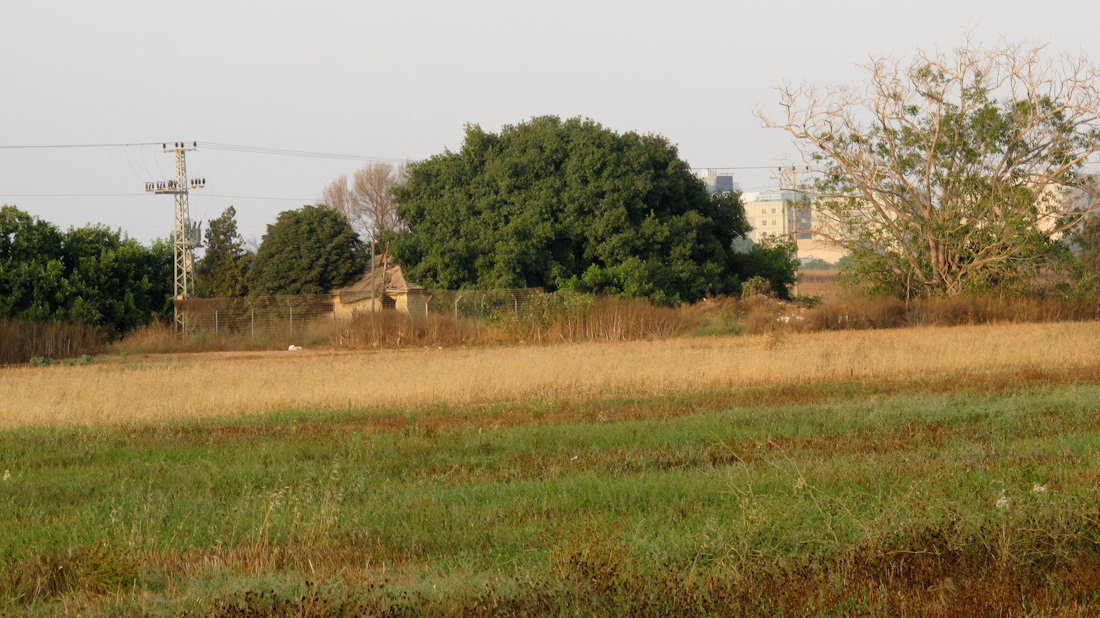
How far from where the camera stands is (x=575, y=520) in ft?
21.7

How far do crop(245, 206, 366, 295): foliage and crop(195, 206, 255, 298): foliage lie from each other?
3.70 m

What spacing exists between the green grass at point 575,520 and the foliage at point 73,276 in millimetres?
27570

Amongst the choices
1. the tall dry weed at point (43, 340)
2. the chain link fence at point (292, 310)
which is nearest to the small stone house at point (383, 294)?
the chain link fence at point (292, 310)

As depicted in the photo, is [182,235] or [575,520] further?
[182,235]

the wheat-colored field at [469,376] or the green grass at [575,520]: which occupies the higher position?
the wheat-colored field at [469,376]

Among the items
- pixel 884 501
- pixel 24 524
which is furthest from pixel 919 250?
pixel 24 524

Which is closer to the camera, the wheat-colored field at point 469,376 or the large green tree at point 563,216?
the wheat-colored field at point 469,376

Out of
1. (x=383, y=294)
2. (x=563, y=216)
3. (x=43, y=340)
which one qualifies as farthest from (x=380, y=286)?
(x=43, y=340)

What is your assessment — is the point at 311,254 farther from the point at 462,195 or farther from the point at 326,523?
the point at 326,523

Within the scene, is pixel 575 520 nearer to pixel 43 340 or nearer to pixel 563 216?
pixel 43 340

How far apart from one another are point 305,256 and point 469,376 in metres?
30.5

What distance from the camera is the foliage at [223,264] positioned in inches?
2028

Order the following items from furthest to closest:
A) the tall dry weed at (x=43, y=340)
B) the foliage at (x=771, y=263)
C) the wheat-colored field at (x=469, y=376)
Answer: the foliage at (x=771, y=263)
the tall dry weed at (x=43, y=340)
the wheat-colored field at (x=469, y=376)

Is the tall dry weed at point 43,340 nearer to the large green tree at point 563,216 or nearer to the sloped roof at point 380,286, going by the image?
the sloped roof at point 380,286
